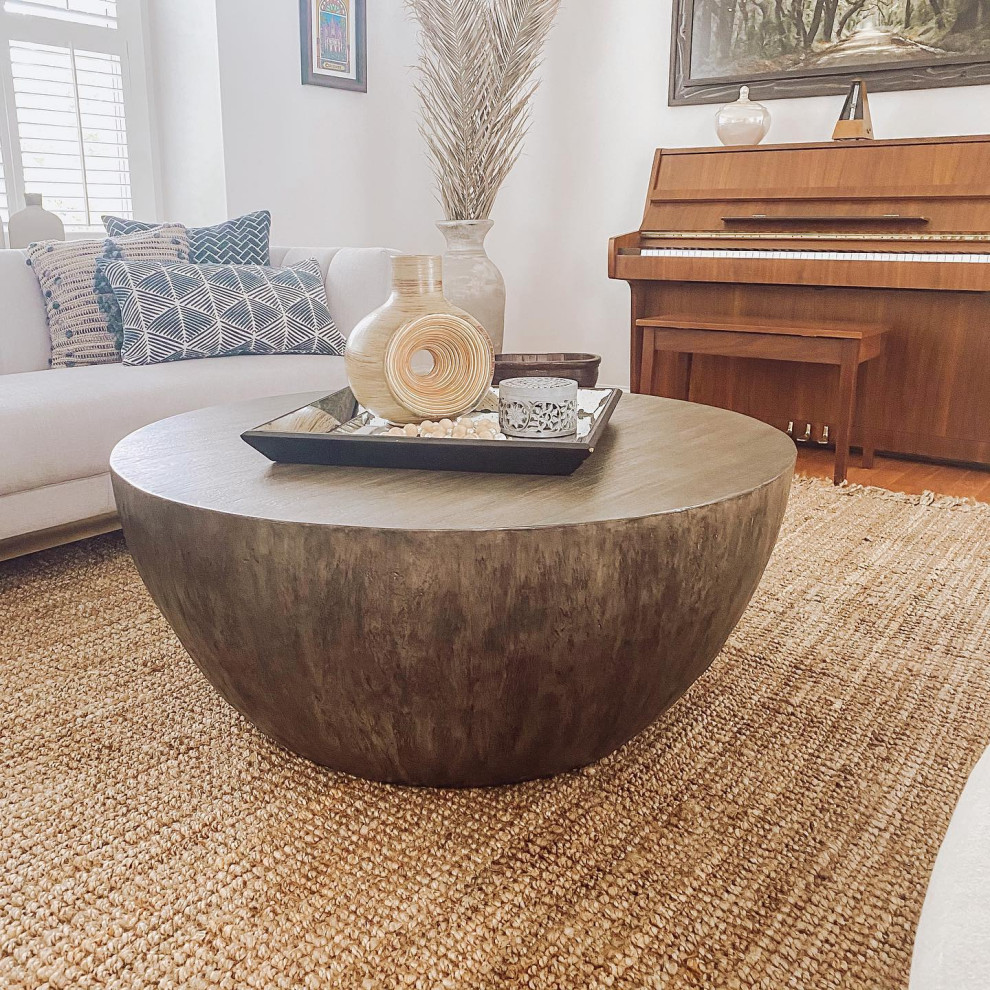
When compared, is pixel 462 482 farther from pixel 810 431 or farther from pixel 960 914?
pixel 810 431

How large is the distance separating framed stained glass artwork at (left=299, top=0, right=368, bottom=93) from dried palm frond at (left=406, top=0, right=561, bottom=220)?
0.93 feet

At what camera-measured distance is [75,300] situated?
2.42 metres

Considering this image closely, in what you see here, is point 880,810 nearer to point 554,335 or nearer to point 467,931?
point 467,931

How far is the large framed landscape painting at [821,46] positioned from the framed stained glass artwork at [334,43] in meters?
1.36

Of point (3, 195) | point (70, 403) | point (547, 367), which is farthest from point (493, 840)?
point (3, 195)

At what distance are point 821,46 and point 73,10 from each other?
9.05ft

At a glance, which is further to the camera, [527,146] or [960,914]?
[527,146]

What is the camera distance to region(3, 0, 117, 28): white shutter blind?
10.7 feet

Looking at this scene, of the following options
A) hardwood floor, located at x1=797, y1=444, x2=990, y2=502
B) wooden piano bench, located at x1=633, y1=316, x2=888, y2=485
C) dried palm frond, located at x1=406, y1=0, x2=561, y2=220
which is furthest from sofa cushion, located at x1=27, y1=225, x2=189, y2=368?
hardwood floor, located at x1=797, y1=444, x2=990, y2=502

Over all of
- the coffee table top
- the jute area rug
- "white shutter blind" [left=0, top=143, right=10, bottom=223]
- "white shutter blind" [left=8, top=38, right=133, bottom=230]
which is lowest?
the jute area rug

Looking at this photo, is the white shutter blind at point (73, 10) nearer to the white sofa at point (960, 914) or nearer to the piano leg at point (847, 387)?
the piano leg at point (847, 387)

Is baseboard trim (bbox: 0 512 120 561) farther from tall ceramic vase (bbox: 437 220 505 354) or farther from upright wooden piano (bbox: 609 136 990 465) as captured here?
tall ceramic vase (bbox: 437 220 505 354)

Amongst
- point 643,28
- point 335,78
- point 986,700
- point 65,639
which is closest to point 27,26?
point 335,78

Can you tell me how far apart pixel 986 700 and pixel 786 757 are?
1.33 ft
